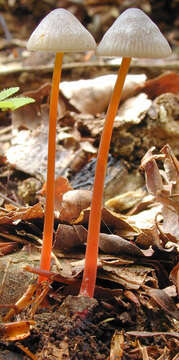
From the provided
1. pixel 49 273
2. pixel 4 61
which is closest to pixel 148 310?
pixel 49 273

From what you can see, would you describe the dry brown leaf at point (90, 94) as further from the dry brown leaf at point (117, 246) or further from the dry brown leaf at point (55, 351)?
the dry brown leaf at point (55, 351)

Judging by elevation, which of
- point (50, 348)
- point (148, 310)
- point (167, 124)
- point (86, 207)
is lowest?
point (50, 348)

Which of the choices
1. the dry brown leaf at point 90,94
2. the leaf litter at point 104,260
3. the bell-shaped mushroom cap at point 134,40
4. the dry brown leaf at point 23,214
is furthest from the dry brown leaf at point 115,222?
the dry brown leaf at point 90,94

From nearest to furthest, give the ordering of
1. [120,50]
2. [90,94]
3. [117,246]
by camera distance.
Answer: [120,50]
[117,246]
[90,94]

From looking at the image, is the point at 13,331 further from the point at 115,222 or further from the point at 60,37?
the point at 60,37

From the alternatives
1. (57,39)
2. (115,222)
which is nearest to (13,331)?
(115,222)

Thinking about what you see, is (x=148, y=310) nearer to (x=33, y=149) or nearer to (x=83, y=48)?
(x=83, y=48)
